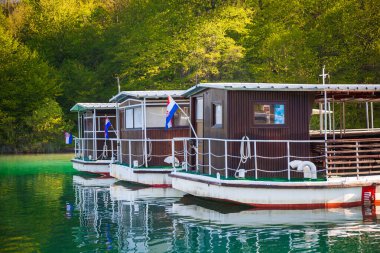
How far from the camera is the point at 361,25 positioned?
4612 centimetres

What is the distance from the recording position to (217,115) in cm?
2450

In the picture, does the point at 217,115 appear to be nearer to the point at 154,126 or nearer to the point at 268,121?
the point at 268,121

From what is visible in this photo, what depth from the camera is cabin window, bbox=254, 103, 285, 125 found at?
23.2 metres

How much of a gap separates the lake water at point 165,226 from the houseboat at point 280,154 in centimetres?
59

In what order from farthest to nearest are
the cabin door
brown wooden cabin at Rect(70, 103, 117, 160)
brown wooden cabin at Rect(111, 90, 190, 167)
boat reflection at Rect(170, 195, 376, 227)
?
brown wooden cabin at Rect(70, 103, 117, 160) < brown wooden cabin at Rect(111, 90, 190, 167) < the cabin door < boat reflection at Rect(170, 195, 376, 227)

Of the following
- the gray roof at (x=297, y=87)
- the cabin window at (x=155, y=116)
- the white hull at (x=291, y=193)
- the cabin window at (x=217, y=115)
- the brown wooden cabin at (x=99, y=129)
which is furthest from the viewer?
the brown wooden cabin at (x=99, y=129)

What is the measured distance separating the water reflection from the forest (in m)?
25.3

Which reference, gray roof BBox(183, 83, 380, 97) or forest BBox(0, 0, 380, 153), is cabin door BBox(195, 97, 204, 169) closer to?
gray roof BBox(183, 83, 380, 97)

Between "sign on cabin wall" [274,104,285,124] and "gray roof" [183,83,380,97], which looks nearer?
"gray roof" [183,83,380,97]

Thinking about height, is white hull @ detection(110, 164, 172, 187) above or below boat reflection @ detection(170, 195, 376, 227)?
above

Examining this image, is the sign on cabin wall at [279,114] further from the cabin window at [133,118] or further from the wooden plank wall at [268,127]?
the cabin window at [133,118]

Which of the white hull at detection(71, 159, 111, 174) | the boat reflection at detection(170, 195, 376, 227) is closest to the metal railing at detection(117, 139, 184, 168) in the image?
the white hull at detection(71, 159, 111, 174)

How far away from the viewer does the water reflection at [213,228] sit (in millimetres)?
16969

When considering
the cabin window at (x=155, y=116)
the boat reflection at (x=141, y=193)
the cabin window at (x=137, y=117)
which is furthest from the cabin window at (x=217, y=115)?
the cabin window at (x=137, y=117)
